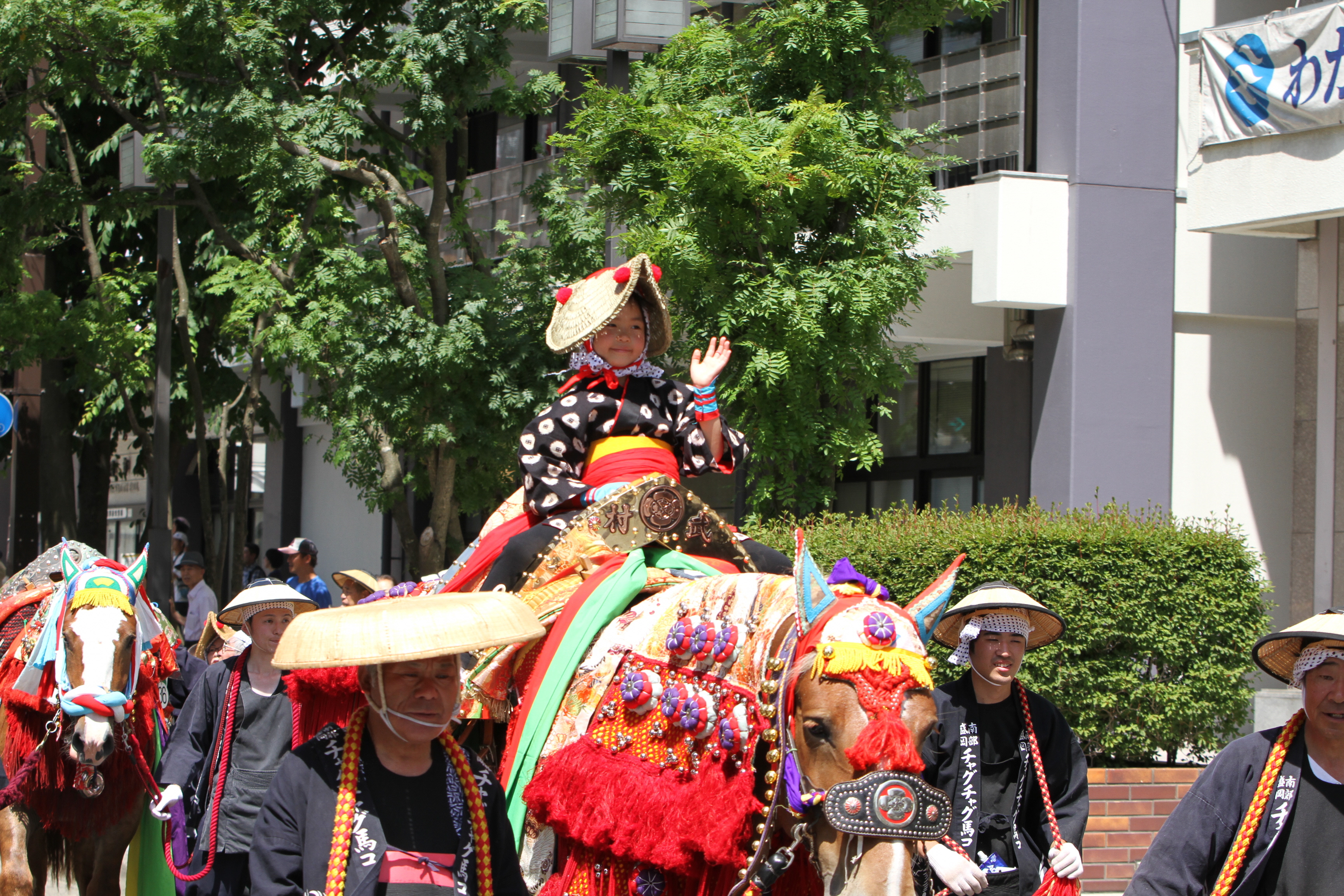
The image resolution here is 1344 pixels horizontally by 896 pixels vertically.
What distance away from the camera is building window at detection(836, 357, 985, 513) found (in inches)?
653

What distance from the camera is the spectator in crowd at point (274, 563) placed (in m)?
17.3

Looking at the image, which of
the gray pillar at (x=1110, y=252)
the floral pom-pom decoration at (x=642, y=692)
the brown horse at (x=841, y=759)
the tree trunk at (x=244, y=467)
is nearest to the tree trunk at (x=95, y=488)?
the tree trunk at (x=244, y=467)

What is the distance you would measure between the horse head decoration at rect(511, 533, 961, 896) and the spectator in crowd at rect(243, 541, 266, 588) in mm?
13317

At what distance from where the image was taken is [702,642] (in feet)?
15.5

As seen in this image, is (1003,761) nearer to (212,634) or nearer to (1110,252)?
(212,634)

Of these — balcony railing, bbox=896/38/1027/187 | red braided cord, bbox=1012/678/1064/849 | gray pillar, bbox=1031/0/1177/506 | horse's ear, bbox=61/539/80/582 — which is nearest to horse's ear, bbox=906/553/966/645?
red braided cord, bbox=1012/678/1064/849

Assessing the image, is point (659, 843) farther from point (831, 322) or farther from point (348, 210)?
point (348, 210)

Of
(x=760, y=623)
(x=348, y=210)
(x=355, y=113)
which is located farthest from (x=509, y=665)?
(x=348, y=210)

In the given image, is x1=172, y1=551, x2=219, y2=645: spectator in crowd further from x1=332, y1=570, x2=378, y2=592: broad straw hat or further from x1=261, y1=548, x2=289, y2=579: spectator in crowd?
x1=332, y1=570, x2=378, y2=592: broad straw hat

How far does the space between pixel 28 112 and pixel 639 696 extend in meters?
15.4

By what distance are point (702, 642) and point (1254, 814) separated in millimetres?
1655

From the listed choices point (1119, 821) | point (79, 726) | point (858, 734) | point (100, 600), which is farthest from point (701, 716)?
point (1119, 821)

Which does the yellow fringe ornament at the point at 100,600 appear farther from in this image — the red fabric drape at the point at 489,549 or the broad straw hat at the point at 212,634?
the red fabric drape at the point at 489,549

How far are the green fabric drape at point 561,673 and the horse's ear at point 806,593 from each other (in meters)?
1.10
